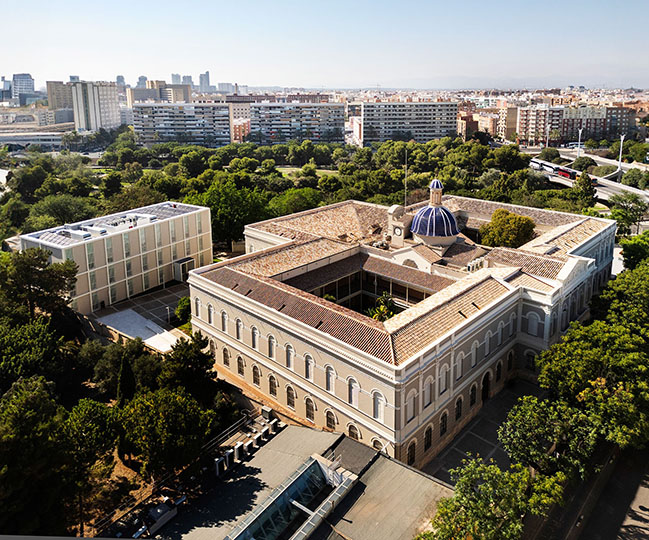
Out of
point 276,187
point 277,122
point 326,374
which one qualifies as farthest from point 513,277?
point 277,122

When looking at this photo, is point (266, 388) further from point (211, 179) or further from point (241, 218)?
point (211, 179)

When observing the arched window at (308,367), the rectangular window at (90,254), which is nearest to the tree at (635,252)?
the arched window at (308,367)

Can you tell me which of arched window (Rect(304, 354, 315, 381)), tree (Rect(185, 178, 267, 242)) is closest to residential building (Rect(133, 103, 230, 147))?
tree (Rect(185, 178, 267, 242))

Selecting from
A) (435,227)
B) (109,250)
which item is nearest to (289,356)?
(435,227)

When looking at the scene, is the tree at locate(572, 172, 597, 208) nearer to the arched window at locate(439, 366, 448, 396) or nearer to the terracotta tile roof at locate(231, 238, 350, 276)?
the terracotta tile roof at locate(231, 238, 350, 276)

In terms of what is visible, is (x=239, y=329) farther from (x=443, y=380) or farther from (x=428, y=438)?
(x=428, y=438)

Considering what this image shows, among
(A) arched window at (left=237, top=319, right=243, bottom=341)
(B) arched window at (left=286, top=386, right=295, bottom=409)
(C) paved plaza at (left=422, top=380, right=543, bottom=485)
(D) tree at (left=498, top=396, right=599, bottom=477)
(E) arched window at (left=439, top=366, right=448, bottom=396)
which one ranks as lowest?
(C) paved plaza at (left=422, top=380, right=543, bottom=485)

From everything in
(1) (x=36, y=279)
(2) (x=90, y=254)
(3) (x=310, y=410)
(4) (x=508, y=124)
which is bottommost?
(3) (x=310, y=410)
